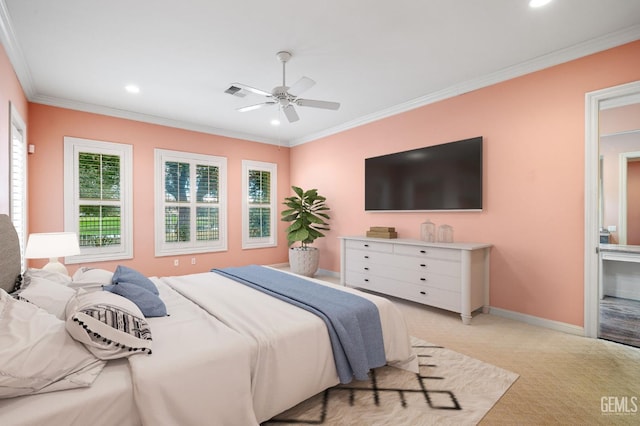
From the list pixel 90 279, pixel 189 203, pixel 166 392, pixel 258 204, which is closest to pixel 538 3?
pixel 166 392

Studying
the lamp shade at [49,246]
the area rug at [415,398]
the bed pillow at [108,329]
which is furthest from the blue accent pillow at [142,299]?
the lamp shade at [49,246]

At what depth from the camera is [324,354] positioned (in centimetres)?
181

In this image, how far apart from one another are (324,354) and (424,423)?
67 centimetres

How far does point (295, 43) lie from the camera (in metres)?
2.79

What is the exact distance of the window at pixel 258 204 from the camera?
5.89m

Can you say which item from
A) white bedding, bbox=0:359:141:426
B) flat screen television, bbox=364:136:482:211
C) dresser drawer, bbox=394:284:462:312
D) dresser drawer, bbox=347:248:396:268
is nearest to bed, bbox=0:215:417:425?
white bedding, bbox=0:359:141:426

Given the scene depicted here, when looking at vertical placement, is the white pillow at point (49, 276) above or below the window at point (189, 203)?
below

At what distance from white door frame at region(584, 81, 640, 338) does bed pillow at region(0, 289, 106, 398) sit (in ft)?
12.4

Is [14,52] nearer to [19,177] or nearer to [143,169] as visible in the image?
[19,177]

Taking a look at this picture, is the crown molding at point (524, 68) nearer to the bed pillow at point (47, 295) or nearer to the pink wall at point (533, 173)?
the pink wall at point (533, 173)

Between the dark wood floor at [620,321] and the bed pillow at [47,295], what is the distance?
433 centimetres

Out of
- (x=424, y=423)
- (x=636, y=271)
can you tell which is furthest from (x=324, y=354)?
(x=636, y=271)

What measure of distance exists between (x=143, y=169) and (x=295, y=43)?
3359 mm

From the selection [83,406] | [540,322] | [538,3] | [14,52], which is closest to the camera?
[83,406]
